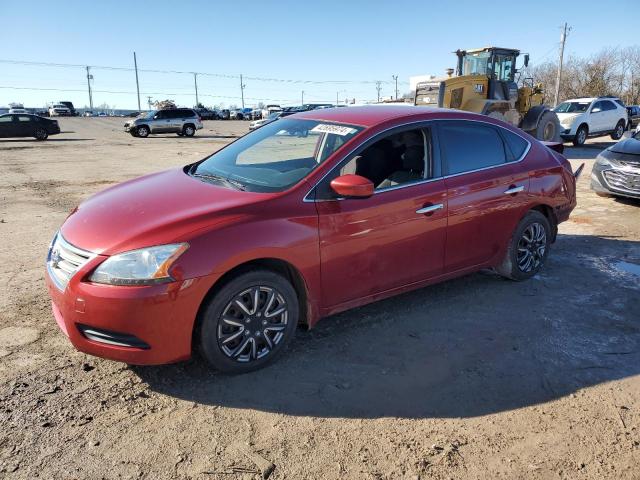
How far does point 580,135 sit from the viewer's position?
66.9ft

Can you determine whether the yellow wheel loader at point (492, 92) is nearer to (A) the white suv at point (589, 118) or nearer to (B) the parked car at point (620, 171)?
(A) the white suv at point (589, 118)

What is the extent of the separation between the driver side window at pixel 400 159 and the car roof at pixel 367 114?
6.0 inches

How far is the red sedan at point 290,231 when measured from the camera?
2.99 m

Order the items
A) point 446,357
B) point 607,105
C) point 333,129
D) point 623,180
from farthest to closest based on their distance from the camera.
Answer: point 607,105 < point 623,180 < point 333,129 < point 446,357

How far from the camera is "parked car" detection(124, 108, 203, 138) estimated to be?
3228 cm

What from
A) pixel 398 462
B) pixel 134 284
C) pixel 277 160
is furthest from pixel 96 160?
pixel 398 462

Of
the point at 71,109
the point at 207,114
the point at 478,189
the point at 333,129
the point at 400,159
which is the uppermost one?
the point at 71,109

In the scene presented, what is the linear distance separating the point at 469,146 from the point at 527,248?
4.16ft

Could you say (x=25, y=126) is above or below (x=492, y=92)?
below

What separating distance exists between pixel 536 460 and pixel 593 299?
8.30 ft

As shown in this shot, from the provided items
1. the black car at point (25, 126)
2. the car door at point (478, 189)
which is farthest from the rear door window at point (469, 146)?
the black car at point (25, 126)

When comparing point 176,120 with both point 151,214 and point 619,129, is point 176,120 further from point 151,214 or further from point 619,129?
point 151,214

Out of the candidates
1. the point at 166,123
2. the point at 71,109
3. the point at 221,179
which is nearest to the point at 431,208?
the point at 221,179

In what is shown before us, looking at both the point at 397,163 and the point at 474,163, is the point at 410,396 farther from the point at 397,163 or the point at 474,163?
the point at 474,163
